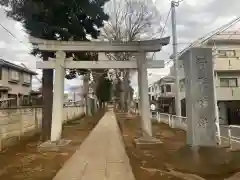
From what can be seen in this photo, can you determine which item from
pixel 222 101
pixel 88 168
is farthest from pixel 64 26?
pixel 222 101

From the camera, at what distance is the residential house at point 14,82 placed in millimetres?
26089

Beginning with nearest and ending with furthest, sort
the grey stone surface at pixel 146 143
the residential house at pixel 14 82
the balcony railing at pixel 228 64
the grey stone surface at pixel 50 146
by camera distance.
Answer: the grey stone surface at pixel 50 146
the grey stone surface at pixel 146 143
the residential house at pixel 14 82
the balcony railing at pixel 228 64

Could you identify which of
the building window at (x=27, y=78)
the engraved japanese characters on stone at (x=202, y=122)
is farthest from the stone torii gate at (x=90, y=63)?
the building window at (x=27, y=78)

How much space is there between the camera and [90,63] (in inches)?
466

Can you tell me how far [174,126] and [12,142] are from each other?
10.7 meters

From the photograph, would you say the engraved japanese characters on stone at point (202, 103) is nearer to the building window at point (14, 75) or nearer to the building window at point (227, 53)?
the building window at point (227, 53)

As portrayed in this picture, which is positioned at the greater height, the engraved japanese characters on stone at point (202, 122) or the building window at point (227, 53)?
the building window at point (227, 53)

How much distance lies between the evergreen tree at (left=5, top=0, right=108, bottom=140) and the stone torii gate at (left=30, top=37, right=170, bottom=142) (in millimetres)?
789

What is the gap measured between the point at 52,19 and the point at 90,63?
240cm

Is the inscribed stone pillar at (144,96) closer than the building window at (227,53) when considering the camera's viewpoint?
Yes

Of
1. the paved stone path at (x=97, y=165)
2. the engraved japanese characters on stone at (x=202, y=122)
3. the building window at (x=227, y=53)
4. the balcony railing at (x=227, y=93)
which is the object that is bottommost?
the paved stone path at (x=97, y=165)

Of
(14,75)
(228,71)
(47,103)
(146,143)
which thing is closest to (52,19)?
(47,103)

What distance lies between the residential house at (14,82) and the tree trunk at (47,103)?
12427 mm

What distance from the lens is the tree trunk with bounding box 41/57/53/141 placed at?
12.0 meters
